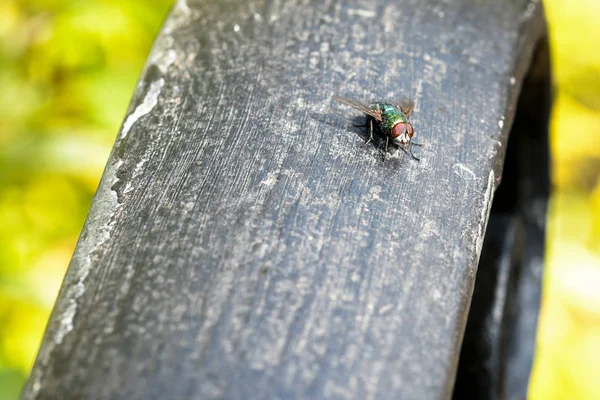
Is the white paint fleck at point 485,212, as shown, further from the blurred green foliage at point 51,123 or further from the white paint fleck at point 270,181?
the blurred green foliage at point 51,123

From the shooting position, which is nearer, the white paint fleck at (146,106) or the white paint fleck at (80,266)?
the white paint fleck at (80,266)

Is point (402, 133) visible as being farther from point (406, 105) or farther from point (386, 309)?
point (386, 309)

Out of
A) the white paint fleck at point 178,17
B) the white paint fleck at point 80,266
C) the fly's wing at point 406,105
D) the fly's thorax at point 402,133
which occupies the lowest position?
the white paint fleck at point 80,266

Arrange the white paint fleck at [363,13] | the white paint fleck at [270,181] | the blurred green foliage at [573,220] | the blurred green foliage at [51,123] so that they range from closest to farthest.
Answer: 1. the white paint fleck at [270,181]
2. the white paint fleck at [363,13]
3. the blurred green foliage at [51,123]
4. the blurred green foliage at [573,220]

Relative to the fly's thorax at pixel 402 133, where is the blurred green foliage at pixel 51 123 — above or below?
above

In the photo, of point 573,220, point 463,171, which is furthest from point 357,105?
point 573,220

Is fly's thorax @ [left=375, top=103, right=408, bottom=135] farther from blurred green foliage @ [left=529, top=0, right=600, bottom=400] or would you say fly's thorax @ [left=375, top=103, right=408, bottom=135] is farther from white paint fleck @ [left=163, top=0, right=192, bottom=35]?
blurred green foliage @ [left=529, top=0, right=600, bottom=400]

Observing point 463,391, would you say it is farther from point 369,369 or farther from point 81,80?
point 81,80

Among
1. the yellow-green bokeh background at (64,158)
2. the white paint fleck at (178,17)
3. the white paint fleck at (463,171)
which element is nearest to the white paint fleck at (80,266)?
the white paint fleck at (178,17)
